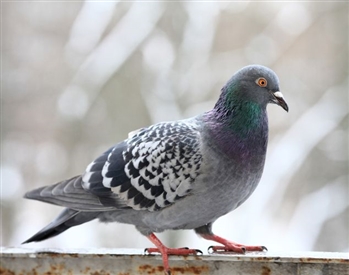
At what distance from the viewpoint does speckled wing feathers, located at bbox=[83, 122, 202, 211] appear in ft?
7.81

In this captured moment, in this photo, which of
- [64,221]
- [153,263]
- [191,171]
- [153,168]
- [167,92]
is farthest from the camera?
[167,92]

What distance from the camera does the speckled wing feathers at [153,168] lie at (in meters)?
2.38

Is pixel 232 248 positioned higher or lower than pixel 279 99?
lower

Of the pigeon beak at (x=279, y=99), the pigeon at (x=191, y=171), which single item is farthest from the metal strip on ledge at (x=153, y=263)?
the pigeon beak at (x=279, y=99)

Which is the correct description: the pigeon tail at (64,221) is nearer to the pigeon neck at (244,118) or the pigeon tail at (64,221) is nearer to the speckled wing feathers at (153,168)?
the speckled wing feathers at (153,168)

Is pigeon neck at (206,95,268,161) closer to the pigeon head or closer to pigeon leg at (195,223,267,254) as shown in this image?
the pigeon head

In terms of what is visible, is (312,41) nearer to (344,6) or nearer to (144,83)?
(344,6)

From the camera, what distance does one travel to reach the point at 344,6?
5.72m

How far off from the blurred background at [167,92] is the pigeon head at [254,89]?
9.71 feet

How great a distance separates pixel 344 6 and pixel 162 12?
1.84 m

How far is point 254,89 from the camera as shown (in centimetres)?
243

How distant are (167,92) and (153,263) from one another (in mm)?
3411

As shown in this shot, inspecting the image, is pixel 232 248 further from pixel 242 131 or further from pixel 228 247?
pixel 242 131

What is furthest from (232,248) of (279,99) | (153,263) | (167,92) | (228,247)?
(167,92)
